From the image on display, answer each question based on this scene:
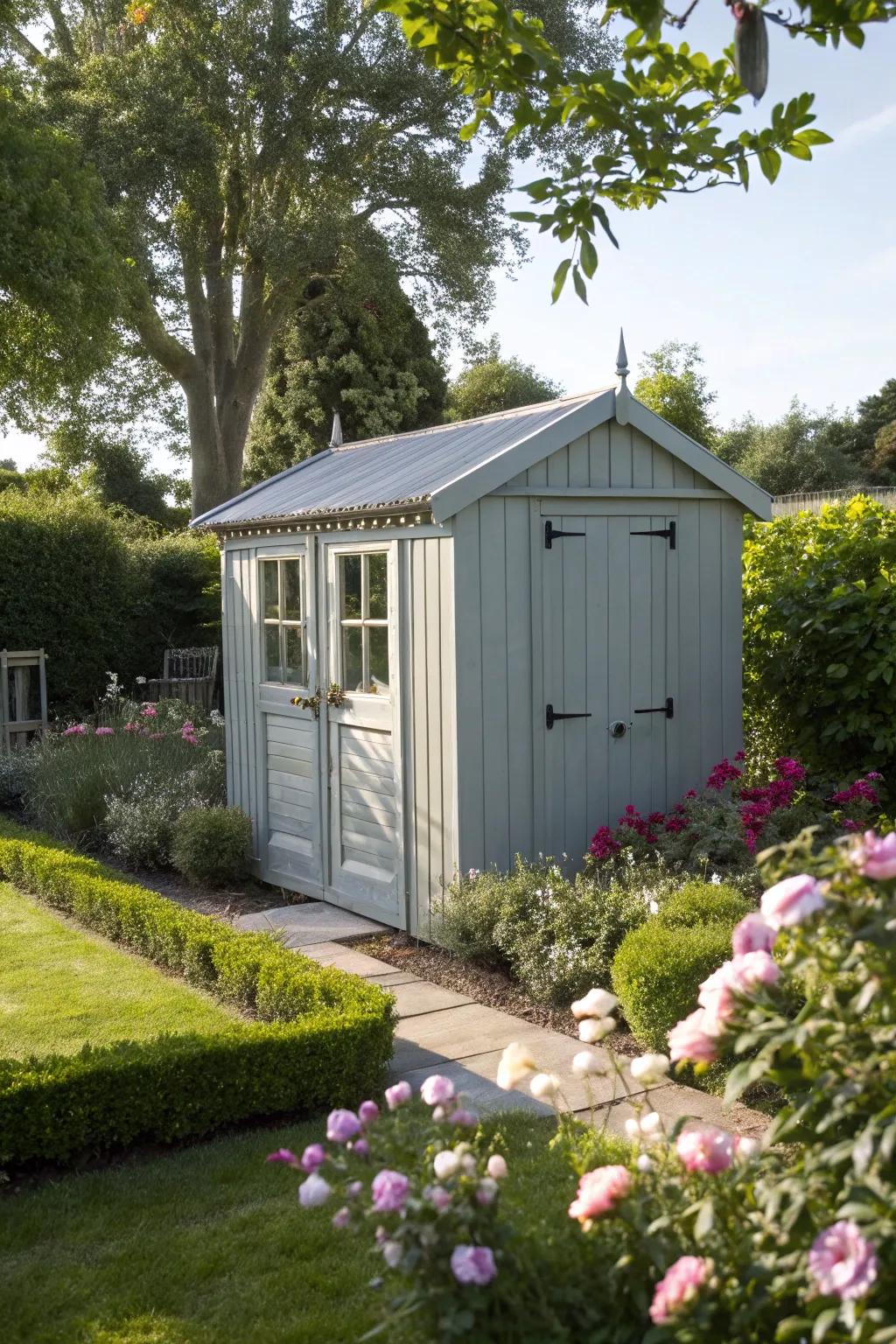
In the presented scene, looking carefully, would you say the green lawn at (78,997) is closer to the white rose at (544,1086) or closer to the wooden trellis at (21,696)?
the white rose at (544,1086)

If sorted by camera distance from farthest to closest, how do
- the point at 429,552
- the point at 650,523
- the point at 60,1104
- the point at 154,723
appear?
the point at 154,723, the point at 650,523, the point at 429,552, the point at 60,1104

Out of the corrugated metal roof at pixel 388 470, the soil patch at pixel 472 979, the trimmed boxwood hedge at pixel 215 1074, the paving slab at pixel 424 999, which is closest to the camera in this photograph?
the trimmed boxwood hedge at pixel 215 1074

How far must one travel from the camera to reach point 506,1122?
452 cm

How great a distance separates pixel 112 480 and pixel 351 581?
69.3 ft

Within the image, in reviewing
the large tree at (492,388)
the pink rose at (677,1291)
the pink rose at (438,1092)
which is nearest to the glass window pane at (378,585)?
the pink rose at (438,1092)

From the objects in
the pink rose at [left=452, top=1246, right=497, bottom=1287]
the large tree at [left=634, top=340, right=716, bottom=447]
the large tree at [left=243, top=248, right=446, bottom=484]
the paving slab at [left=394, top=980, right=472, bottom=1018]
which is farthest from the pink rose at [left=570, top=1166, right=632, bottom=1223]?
the large tree at [left=634, top=340, right=716, bottom=447]

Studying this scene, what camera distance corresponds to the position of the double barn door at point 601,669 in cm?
705

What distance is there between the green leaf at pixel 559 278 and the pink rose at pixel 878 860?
1859 mm

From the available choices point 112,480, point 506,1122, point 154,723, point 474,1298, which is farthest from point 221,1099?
point 112,480

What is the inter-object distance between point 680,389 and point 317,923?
26.8 metres

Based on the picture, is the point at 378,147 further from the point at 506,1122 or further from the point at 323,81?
the point at 506,1122

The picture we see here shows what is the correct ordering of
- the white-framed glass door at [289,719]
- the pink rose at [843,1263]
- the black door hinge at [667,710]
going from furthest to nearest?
the white-framed glass door at [289,719] → the black door hinge at [667,710] → the pink rose at [843,1263]

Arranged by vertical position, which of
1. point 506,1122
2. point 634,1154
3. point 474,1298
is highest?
point 474,1298

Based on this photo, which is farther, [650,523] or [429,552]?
[650,523]
